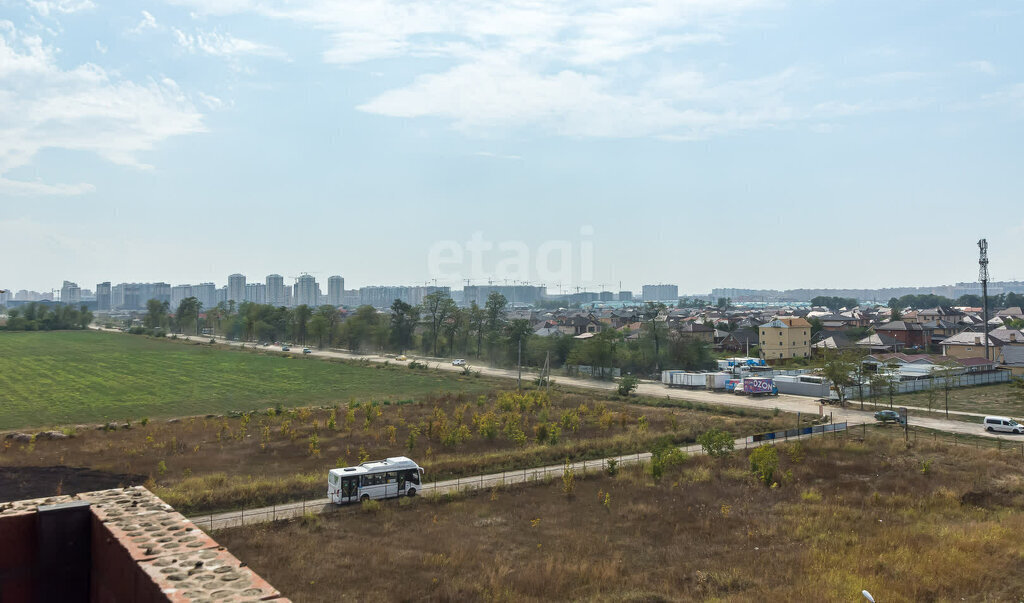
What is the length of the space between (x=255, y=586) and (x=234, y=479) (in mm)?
17309

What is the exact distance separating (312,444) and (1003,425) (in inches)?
1413

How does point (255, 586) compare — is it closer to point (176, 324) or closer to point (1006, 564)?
point (1006, 564)

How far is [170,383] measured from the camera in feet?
168

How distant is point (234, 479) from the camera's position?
74.5 ft

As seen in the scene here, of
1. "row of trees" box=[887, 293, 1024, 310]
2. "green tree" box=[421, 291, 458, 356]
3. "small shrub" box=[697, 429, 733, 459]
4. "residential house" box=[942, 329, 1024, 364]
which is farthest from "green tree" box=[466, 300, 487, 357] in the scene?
"row of trees" box=[887, 293, 1024, 310]

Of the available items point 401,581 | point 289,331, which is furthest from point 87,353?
point 401,581

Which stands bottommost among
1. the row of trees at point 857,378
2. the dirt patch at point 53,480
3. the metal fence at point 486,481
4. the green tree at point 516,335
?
the metal fence at point 486,481

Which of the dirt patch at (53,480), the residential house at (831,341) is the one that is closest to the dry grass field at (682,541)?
the dirt patch at (53,480)

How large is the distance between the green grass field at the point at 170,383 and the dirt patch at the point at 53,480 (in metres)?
13.2

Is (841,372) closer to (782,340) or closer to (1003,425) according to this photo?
(1003,425)

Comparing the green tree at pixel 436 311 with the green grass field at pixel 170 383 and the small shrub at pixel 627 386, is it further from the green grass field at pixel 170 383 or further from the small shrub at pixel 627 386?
the small shrub at pixel 627 386

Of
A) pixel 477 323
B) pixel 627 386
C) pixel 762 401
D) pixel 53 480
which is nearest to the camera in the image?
pixel 53 480

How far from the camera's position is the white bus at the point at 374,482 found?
68.2 feet

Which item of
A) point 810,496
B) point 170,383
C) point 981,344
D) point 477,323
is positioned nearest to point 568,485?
point 810,496
